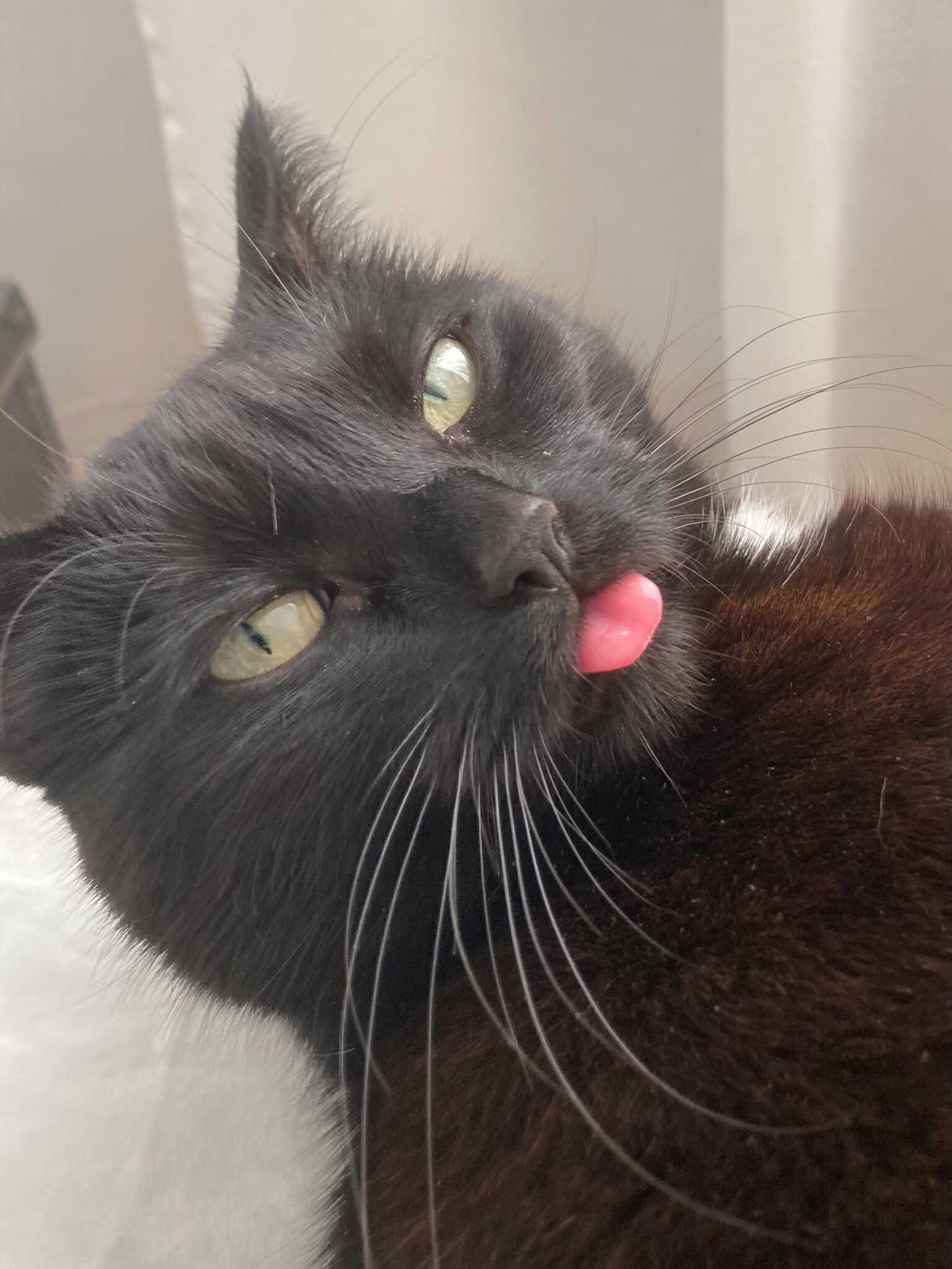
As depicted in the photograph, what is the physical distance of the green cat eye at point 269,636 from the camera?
2.10 feet

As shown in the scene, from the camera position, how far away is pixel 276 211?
88 cm

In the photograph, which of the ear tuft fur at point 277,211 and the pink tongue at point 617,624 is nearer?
the pink tongue at point 617,624

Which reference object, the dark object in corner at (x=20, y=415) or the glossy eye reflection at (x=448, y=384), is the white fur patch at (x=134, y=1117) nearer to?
the dark object in corner at (x=20, y=415)

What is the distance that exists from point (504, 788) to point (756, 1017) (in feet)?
0.65

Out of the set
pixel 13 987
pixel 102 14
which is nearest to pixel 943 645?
pixel 13 987

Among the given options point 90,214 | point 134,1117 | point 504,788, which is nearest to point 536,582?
point 504,788

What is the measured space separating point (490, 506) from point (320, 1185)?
59 centimetres

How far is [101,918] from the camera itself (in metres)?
0.76

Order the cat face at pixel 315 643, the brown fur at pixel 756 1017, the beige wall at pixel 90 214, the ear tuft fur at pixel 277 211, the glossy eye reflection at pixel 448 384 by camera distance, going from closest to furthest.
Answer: the brown fur at pixel 756 1017, the cat face at pixel 315 643, the glossy eye reflection at pixel 448 384, the ear tuft fur at pixel 277 211, the beige wall at pixel 90 214

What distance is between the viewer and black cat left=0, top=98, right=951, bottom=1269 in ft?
1.70

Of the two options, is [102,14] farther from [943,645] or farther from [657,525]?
[943,645]

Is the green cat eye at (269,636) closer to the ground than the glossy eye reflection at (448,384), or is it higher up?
closer to the ground

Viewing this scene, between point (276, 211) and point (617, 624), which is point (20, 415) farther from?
point (617, 624)

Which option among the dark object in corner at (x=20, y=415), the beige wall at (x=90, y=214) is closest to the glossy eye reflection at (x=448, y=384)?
the dark object in corner at (x=20, y=415)
